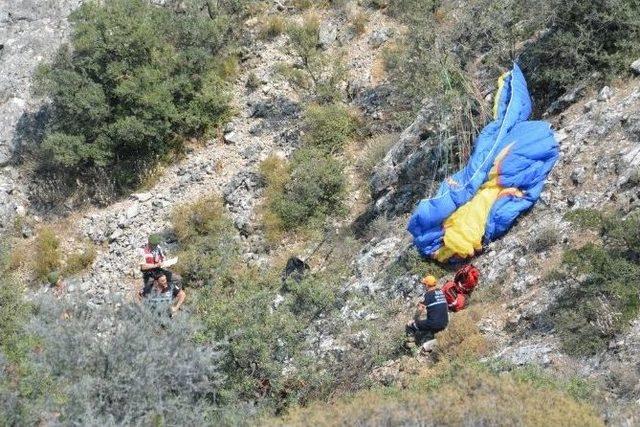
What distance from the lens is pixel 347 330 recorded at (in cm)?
813

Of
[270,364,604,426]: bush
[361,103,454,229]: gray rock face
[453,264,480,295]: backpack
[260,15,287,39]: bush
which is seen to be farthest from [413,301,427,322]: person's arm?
[260,15,287,39]: bush

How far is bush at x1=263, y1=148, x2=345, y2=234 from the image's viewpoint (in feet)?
39.4

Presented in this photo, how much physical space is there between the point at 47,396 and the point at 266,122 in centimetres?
854

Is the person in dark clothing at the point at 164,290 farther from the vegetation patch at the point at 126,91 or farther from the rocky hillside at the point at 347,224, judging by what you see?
the vegetation patch at the point at 126,91

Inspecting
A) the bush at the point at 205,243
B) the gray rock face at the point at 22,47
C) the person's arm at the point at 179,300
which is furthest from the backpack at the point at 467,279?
the gray rock face at the point at 22,47

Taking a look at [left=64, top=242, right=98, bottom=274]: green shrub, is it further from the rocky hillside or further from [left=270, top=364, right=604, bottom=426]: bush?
[left=270, top=364, right=604, bottom=426]: bush

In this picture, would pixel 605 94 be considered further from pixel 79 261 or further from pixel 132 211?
pixel 79 261

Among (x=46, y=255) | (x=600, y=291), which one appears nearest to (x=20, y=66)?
(x=46, y=255)

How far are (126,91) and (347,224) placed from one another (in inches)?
173

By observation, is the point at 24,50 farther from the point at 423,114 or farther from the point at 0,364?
the point at 0,364

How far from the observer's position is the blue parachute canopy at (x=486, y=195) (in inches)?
364

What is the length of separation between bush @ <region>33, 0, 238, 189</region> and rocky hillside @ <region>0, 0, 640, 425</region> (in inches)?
18.6

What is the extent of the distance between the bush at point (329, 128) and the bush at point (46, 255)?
4.50m

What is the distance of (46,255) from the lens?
12.6m
